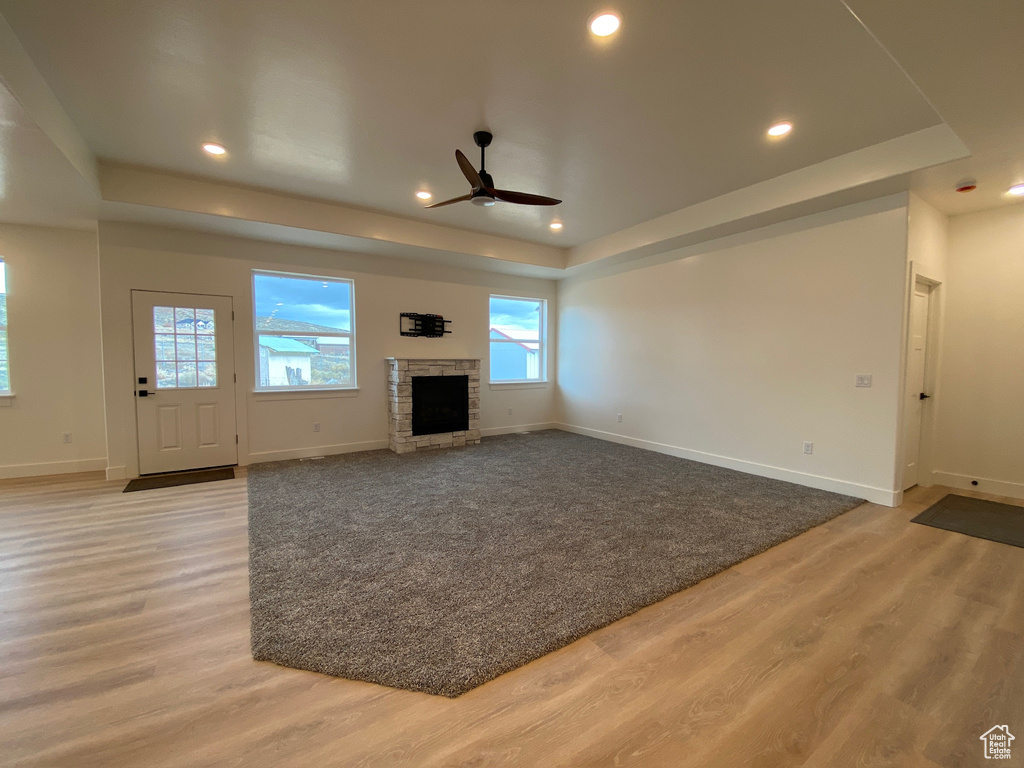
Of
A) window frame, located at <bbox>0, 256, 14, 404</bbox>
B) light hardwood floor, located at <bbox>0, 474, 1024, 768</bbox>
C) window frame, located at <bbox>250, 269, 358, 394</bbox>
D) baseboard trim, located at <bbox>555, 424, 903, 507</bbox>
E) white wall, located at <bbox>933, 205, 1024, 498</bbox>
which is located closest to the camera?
light hardwood floor, located at <bbox>0, 474, 1024, 768</bbox>

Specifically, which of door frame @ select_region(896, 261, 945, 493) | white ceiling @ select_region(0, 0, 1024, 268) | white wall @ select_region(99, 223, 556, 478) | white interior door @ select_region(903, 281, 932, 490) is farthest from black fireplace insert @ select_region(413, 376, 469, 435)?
door frame @ select_region(896, 261, 945, 493)

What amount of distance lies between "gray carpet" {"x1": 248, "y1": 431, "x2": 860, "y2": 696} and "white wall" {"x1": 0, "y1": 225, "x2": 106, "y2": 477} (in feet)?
6.68

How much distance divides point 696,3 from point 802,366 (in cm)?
341

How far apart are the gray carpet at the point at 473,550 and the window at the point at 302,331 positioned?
3.77ft

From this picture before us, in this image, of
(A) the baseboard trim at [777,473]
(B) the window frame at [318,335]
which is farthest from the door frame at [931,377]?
(B) the window frame at [318,335]

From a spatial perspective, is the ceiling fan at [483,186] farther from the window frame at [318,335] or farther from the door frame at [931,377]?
the door frame at [931,377]

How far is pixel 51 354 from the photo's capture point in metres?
4.53

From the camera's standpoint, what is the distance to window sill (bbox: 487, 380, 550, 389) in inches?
267

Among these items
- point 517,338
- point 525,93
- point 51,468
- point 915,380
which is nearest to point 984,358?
point 915,380

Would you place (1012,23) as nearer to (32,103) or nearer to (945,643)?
(945,643)

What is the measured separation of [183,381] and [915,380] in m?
7.47

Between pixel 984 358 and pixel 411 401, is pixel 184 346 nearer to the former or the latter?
pixel 411 401

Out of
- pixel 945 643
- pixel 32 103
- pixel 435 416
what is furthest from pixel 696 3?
pixel 435 416

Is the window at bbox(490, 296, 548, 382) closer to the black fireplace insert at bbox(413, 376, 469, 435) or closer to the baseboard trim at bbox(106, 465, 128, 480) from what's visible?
the black fireplace insert at bbox(413, 376, 469, 435)
